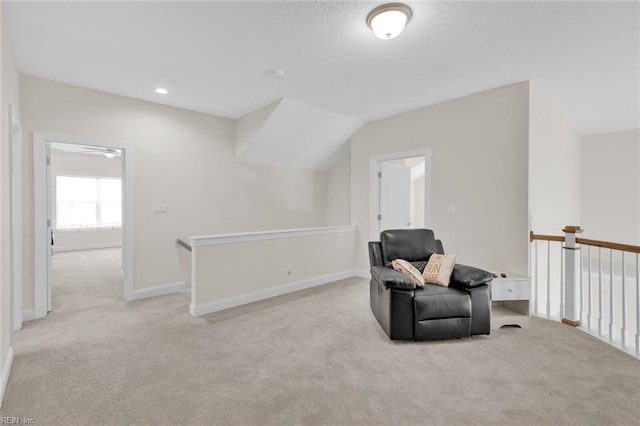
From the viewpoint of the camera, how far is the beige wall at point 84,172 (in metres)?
7.77

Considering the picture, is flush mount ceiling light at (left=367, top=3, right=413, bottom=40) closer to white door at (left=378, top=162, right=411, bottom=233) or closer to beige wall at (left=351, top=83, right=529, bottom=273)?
beige wall at (left=351, top=83, right=529, bottom=273)

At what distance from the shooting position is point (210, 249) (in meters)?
3.43

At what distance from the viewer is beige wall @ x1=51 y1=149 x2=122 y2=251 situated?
7.77 m

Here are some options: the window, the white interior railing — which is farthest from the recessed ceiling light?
the window

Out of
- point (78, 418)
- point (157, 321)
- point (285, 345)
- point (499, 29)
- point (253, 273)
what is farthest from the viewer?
point (253, 273)

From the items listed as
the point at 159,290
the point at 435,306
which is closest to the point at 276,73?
the point at 435,306

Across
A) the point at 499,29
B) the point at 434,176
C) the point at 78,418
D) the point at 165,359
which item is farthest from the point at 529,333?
the point at 78,418

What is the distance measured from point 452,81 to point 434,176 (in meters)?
1.27

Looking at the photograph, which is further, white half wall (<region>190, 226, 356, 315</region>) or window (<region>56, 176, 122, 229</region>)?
Result: window (<region>56, 176, 122, 229</region>)

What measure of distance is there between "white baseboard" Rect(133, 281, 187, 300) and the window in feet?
19.4

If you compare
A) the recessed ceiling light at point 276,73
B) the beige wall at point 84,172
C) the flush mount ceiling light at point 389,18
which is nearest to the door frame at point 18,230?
the recessed ceiling light at point 276,73

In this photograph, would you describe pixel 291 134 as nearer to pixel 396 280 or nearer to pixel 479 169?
pixel 479 169

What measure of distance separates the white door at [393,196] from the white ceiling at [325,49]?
1361 millimetres

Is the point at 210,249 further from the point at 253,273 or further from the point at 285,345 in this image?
the point at 285,345
